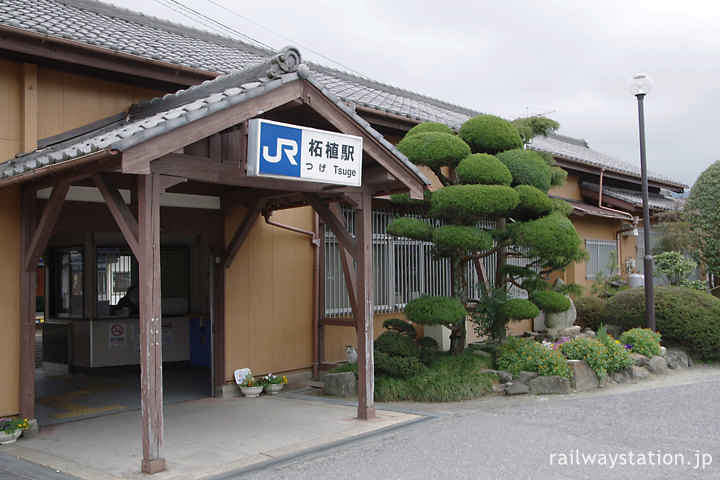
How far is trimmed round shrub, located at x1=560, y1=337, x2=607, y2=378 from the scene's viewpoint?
9.23 m

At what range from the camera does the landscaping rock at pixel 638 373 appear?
32.0 ft

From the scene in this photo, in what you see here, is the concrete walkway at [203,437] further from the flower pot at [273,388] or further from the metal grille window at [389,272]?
the metal grille window at [389,272]

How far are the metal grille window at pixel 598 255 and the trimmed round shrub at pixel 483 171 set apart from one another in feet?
26.2

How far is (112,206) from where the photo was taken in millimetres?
5629

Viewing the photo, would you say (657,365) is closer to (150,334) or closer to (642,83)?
(642,83)

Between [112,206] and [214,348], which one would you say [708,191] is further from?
[112,206]

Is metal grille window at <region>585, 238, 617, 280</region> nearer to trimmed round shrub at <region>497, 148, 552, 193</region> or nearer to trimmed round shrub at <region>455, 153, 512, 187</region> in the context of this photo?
trimmed round shrub at <region>497, 148, 552, 193</region>

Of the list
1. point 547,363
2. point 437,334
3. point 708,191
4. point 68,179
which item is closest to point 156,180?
point 68,179

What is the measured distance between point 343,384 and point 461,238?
263 cm

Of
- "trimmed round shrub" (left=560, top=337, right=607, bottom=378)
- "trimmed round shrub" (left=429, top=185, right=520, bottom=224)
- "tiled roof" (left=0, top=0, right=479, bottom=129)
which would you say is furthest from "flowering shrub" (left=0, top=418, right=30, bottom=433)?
"trimmed round shrub" (left=560, top=337, right=607, bottom=378)

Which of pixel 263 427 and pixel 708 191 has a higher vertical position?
pixel 708 191

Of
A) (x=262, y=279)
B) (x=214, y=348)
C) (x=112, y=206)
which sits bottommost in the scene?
(x=214, y=348)

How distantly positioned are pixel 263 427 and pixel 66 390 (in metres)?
4.40

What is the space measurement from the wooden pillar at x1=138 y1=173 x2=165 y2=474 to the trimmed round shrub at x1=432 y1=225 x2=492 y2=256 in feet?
14.3
